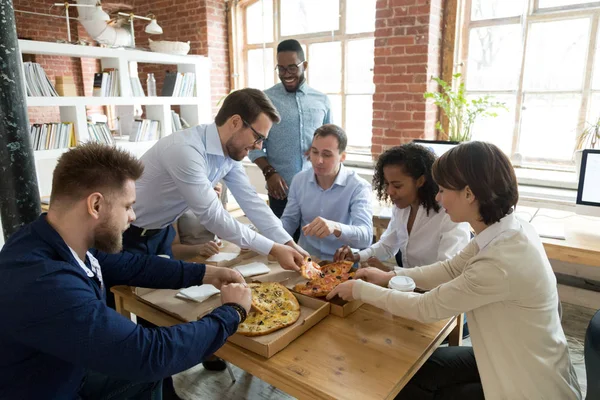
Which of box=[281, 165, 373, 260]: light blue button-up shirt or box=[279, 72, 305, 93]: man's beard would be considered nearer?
box=[281, 165, 373, 260]: light blue button-up shirt

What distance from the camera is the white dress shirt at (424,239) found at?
74.7 inches

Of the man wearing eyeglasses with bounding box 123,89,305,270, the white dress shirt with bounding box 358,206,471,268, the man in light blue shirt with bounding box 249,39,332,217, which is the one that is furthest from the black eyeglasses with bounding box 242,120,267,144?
the man in light blue shirt with bounding box 249,39,332,217

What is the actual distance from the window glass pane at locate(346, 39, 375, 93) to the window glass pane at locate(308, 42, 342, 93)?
0.13 m

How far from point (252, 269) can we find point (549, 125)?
11.0 feet

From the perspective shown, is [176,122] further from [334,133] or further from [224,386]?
[224,386]

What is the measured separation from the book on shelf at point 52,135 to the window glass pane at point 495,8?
13.4 feet

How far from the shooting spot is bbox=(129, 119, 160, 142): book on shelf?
16.0 ft

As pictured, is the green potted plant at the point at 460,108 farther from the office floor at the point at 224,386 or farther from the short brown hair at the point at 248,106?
the short brown hair at the point at 248,106

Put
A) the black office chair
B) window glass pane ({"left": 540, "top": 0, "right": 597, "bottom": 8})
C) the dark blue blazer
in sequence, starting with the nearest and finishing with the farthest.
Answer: the dark blue blazer, the black office chair, window glass pane ({"left": 540, "top": 0, "right": 597, "bottom": 8})

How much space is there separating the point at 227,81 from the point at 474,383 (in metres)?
5.18

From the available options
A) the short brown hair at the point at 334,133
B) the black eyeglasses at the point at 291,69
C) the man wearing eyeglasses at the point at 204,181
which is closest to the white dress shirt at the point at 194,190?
the man wearing eyeglasses at the point at 204,181

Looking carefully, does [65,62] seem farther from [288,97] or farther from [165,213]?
[165,213]

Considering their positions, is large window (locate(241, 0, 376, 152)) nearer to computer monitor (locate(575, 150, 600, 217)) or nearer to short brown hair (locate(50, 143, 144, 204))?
computer monitor (locate(575, 150, 600, 217))

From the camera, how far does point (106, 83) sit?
454cm
